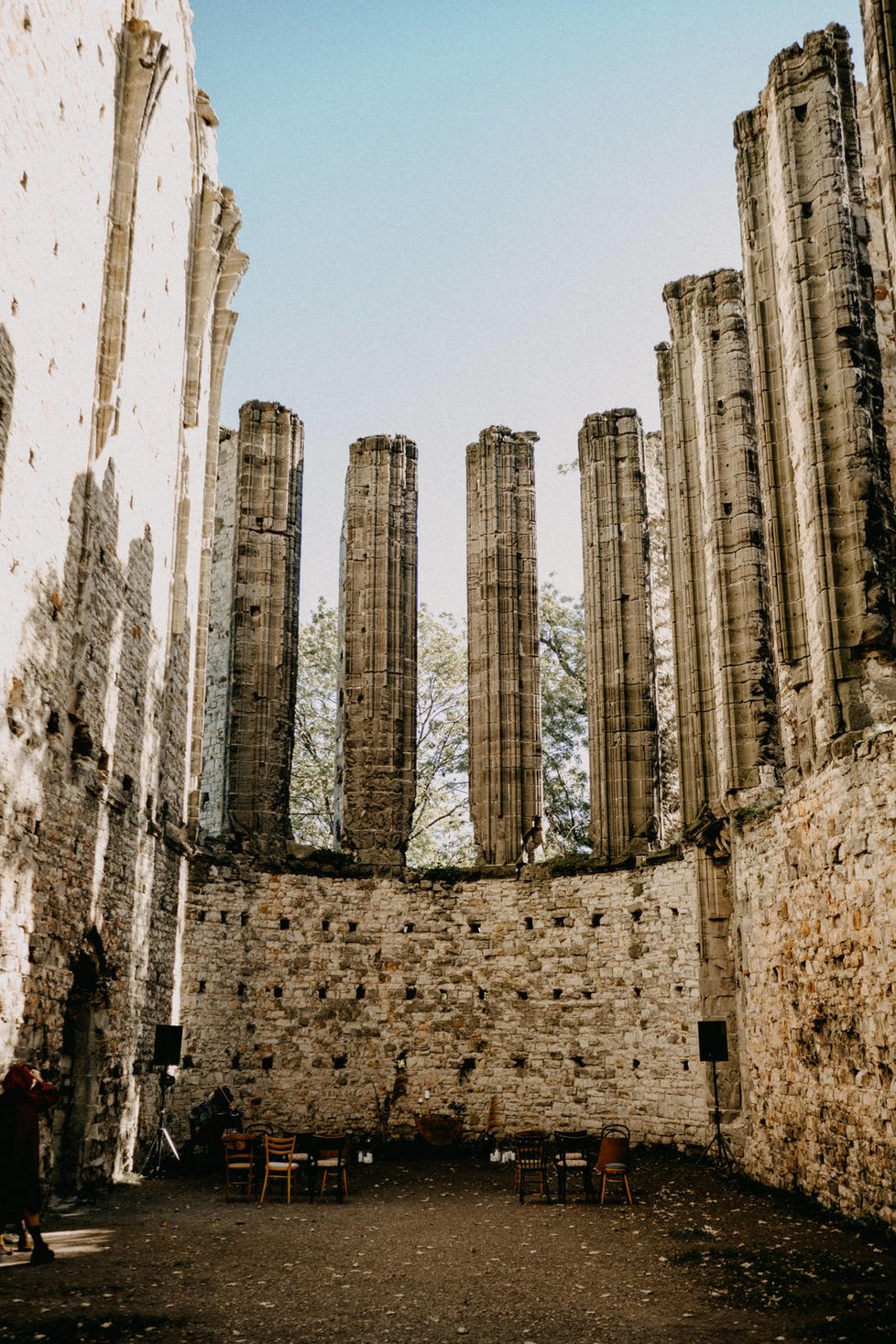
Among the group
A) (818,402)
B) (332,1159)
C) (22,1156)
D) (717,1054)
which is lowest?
(332,1159)

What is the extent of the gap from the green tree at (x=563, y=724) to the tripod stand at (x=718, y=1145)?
9.47 metres

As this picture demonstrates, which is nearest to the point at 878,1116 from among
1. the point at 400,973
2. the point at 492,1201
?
the point at 492,1201

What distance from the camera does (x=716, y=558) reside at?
15.6 m

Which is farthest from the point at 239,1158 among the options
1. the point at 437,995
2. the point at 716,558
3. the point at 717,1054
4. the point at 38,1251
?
the point at 716,558

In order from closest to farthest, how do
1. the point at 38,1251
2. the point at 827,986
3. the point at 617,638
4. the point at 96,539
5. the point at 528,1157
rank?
the point at 38,1251, the point at 827,986, the point at 96,539, the point at 528,1157, the point at 617,638

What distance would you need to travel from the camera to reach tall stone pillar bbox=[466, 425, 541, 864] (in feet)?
59.0

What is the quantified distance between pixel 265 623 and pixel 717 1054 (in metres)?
9.20

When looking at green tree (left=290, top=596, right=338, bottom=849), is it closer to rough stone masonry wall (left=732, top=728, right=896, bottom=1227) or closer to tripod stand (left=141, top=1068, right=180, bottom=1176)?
tripod stand (left=141, top=1068, right=180, bottom=1176)

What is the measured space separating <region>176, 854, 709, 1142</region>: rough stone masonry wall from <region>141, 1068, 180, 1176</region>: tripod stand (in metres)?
1.30

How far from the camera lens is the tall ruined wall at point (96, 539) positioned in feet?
31.6

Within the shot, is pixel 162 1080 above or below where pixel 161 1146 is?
above

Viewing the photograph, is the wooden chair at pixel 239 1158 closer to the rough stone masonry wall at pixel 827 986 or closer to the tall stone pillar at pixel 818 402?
the rough stone masonry wall at pixel 827 986

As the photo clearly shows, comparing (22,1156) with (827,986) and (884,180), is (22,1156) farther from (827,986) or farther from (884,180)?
(884,180)

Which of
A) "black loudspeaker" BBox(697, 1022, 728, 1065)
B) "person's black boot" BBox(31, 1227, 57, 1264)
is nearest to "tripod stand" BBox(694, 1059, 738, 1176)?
"black loudspeaker" BBox(697, 1022, 728, 1065)
